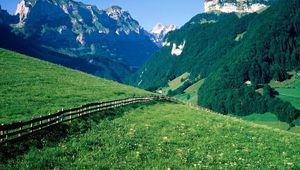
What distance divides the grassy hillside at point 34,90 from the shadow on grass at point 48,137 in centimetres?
A: 608

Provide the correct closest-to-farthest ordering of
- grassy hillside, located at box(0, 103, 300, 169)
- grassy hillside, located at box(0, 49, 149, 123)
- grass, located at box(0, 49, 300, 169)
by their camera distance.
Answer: grassy hillside, located at box(0, 103, 300, 169) < grass, located at box(0, 49, 300, 169) < grassy hillside, located at box(0, 49, 149, 123)

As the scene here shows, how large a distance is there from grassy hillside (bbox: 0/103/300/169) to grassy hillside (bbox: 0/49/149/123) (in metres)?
9.73

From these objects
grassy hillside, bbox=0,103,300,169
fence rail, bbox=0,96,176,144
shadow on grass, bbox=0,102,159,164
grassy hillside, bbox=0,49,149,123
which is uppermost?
grassy hillside, bbox=0,49,149,123

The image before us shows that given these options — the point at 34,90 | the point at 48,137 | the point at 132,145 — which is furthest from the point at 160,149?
the point at 34,90

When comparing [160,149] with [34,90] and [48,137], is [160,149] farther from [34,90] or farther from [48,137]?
[34,90]

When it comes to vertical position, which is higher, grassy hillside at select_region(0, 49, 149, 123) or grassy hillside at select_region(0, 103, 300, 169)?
grassy hillside at select_region(0, 49, 149, 123)

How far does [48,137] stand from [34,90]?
3203 cm

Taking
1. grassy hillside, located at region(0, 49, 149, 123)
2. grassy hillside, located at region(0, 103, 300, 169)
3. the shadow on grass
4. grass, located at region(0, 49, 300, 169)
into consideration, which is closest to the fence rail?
the shadow on grass

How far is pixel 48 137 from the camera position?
1099 inches

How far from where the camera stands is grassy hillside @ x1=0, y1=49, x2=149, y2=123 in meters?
43.1

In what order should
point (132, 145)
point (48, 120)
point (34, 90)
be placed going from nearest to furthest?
point (132, 145), point (48, 120), point (34, 90)

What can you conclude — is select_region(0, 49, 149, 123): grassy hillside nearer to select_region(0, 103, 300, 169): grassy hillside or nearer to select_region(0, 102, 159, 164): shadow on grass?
select_region(0, 102, 159, 164): shadow on grass

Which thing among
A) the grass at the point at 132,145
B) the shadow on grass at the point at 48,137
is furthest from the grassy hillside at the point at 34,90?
the shadow on grass at the point at 48,137

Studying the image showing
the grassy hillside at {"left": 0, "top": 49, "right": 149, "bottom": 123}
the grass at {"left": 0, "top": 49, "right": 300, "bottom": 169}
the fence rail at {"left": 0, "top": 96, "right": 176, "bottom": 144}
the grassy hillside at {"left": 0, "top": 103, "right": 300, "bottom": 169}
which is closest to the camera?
the grassy hillside at {"left": 0, "top": 103, "right": 300, "bottom": 169}
